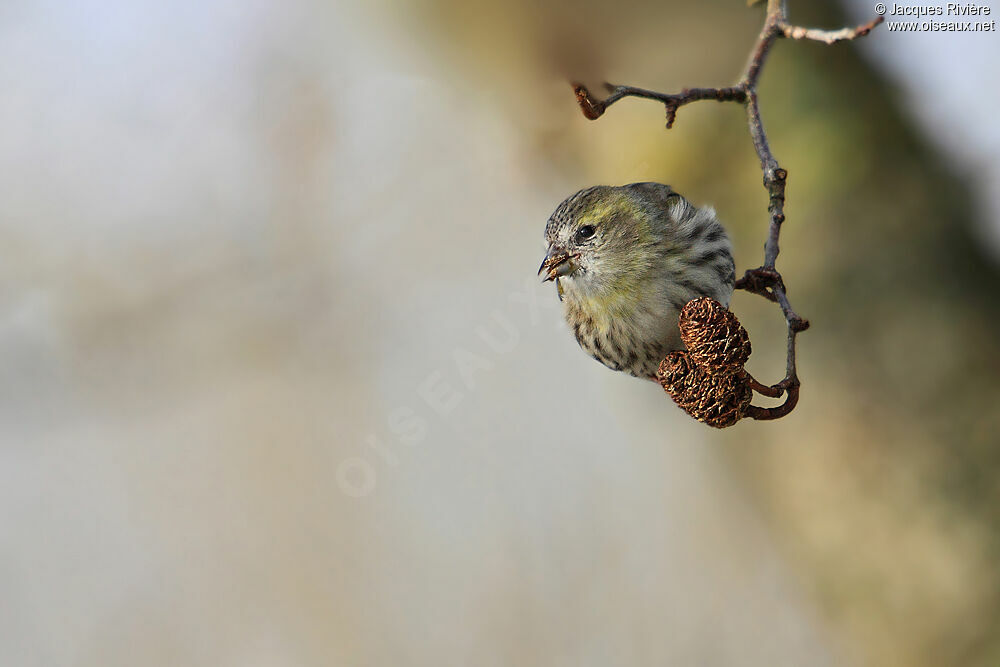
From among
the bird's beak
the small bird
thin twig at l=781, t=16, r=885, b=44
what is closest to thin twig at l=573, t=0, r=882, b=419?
thin twig at l=781, t=16, r=885, b=44

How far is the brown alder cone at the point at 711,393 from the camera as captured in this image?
101cm

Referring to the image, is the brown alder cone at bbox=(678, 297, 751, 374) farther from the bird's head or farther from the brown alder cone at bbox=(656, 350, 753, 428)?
the bird's head

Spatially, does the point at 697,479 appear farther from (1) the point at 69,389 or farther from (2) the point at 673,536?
(1) the point at 69,389

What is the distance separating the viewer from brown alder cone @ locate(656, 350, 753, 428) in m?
1.01

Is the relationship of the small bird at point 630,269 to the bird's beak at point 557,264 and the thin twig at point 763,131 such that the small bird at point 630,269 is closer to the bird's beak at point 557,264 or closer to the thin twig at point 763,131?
the bird's beak at point 557,264

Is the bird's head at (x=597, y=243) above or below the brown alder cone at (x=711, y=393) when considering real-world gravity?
above

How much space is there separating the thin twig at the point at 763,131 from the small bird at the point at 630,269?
20cm

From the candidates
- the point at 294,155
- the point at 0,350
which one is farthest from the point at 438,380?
the point at 0,350

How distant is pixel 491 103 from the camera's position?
2.81 m

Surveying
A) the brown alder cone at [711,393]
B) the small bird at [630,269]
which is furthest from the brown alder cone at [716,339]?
the small bird at [630,269]

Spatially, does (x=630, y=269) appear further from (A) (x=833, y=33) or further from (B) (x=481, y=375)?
(B) (x=481, y=375)

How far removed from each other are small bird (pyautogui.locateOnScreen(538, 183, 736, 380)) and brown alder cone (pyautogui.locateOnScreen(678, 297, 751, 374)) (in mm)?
315

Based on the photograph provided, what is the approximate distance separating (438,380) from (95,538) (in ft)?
5.22

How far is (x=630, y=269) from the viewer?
143 centimetres
